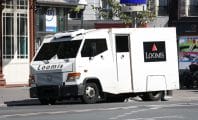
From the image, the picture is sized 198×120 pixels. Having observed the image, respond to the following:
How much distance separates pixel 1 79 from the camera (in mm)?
32781

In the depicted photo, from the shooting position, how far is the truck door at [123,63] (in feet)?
80.0

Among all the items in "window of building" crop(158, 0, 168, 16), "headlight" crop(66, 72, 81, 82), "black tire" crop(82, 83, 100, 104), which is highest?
"window of building" crop(158, 0, 168, 16)

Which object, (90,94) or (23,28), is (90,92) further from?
(23,28)

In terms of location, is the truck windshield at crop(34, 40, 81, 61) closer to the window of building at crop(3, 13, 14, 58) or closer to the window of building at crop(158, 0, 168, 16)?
the window of building at crop(3, 13, 14, 58)

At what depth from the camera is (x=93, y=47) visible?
23.7 metres

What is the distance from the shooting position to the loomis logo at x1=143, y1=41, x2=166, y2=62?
991 inches

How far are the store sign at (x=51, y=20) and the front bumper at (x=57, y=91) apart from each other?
15911 millimetres

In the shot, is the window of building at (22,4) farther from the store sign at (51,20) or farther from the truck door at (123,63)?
the truck door at (123,63)

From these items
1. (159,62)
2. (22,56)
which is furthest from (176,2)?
(159,62)

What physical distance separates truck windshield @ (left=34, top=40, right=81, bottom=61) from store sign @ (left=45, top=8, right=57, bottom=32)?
49.5ft

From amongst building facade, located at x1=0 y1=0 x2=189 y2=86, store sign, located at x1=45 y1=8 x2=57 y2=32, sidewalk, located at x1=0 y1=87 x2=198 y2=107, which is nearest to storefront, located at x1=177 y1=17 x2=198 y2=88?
sidewalk, located at x1=0 y1=87 x2=198 y2=107

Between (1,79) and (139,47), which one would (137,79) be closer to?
(139,47)

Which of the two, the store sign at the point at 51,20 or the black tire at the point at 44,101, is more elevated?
the store sign at the point at 51,20

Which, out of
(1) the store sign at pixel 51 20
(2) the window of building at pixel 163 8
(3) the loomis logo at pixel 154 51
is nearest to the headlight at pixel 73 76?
(3) the loomis logo at pixel 154 51
